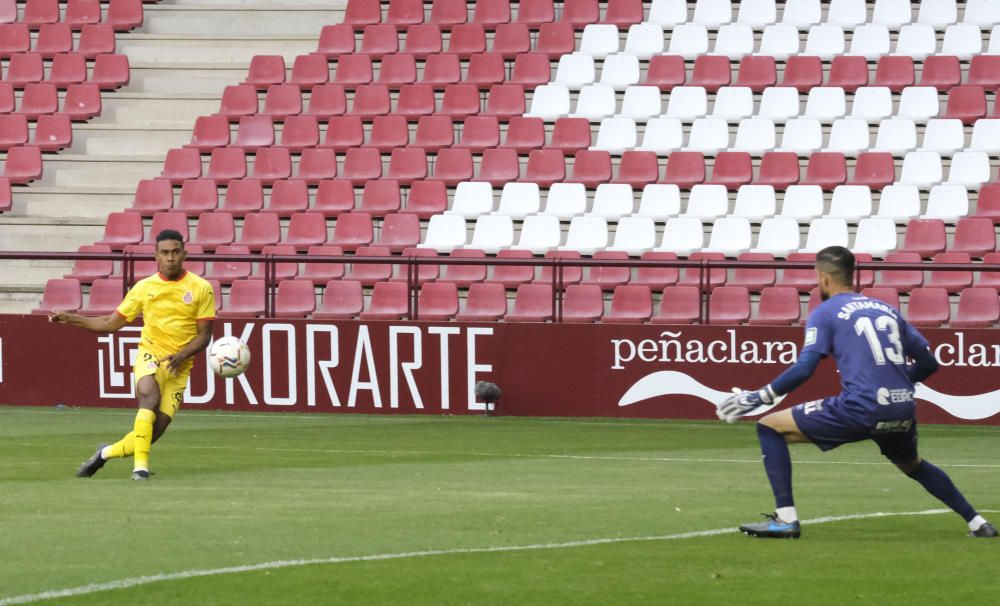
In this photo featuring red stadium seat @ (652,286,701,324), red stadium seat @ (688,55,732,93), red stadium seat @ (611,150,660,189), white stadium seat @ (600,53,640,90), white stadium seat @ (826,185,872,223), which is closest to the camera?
red stadium seat @ (652,286,701,324)

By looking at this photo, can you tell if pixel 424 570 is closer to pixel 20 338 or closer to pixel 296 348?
pixel 296 348

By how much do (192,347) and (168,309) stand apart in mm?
325

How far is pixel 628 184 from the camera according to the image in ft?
73.5

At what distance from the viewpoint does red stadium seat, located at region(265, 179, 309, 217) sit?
2314cm

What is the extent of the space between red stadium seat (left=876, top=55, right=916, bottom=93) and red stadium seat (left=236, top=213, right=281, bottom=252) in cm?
804

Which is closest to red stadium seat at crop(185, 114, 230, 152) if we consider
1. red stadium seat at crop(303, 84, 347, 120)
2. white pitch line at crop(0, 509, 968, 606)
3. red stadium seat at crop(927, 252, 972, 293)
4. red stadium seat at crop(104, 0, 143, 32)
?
red stadium seat at crop(303, 84, 347, 120)

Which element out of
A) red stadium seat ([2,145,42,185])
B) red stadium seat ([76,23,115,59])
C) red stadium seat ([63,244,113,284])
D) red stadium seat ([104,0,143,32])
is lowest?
red stadium seat ([63,244,113,284])

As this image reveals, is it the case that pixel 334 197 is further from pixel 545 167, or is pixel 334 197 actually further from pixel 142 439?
pixel 142 439

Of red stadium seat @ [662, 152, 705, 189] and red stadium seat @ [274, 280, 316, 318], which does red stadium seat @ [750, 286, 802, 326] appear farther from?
red stadium seat @ [274, 280, 316, 318]

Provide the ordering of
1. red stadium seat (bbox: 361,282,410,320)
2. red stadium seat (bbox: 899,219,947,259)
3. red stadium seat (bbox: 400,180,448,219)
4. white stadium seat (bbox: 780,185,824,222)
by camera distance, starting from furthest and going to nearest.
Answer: red stadium seat (bbox: 400,180,448,219) → white stadium seat (bbox: 780,185,824,222) → red stadium seat (bbox: 361,282,410,320) → red stadium seat (bbox: 899,219,947,259)

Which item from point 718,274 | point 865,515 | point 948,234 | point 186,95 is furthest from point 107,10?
point 865,515

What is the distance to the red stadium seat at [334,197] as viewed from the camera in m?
23.0

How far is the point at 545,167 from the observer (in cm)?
2288

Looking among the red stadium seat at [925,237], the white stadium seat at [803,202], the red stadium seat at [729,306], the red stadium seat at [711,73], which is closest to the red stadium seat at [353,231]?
the red stadium seat at [729,306]
